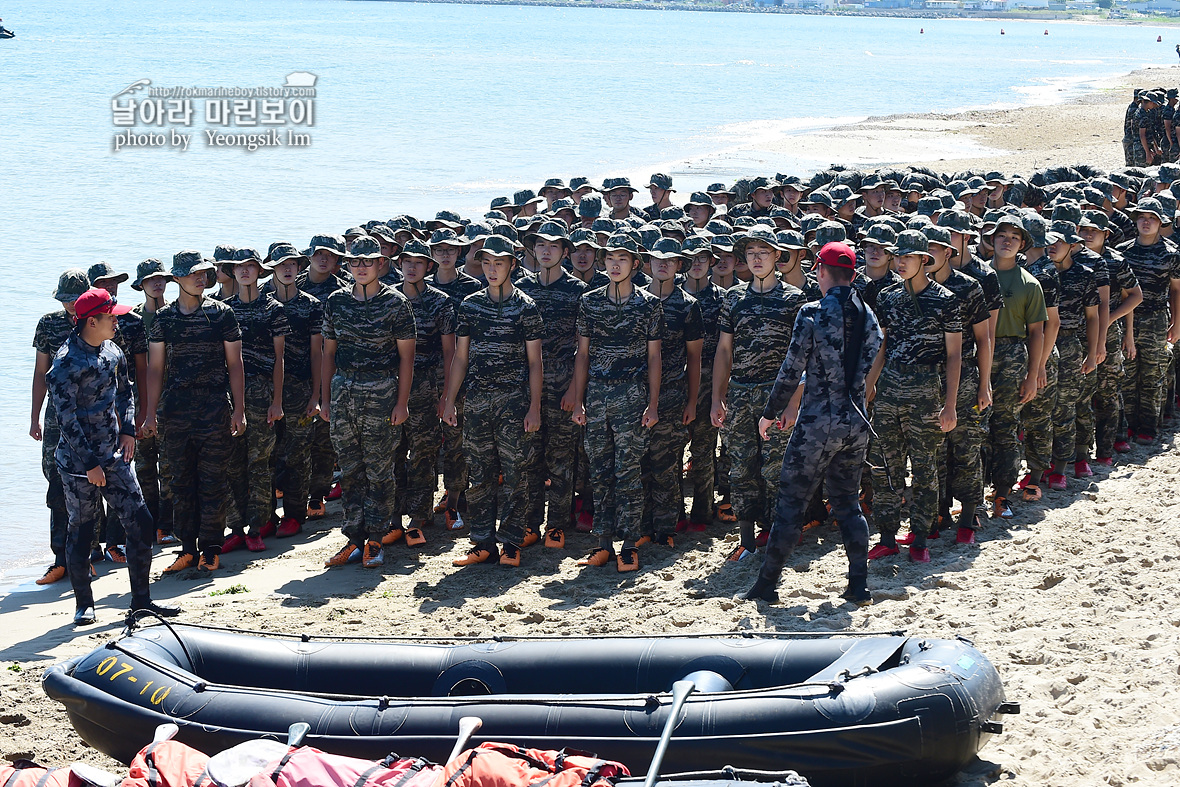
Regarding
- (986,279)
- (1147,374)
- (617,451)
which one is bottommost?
(617,451)

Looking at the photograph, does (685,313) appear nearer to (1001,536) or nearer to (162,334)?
(1001,536)

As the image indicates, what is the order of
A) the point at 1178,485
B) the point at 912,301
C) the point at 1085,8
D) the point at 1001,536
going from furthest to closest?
the point at 1085,8, the point at 1178,485, the point at 1001,536, the point at 912,301

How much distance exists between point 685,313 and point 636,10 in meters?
187

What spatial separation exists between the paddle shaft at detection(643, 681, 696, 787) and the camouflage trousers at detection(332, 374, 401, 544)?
3.82 m

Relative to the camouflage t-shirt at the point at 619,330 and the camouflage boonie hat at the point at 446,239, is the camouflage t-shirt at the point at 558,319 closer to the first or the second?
the camouflage t-shirt at the point at 619,330

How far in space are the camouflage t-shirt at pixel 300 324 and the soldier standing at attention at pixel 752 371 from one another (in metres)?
3.19

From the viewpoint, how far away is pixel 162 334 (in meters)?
8.23

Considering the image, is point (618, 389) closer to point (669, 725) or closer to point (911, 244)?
point (911, 244)

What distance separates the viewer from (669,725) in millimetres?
4664

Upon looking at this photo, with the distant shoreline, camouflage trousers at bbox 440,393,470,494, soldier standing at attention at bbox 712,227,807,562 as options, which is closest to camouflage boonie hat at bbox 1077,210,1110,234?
soldier standing at attention at bbox 712,227,807,562

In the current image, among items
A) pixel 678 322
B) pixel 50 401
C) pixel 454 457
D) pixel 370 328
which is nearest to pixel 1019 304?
pixel 678 322

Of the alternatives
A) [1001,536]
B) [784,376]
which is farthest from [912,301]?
[1001,536]

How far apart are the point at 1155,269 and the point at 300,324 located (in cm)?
688

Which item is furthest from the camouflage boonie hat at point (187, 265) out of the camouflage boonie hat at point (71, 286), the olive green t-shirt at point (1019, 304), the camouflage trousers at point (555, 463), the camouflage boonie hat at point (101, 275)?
the olive green t-shirt at point (1019, 304)
